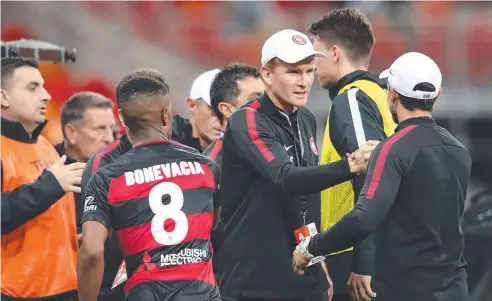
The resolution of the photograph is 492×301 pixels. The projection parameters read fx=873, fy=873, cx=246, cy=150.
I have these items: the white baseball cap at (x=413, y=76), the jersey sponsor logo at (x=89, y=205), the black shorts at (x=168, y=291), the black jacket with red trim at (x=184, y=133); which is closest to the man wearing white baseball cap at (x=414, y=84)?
the white baseball cap at (x=413, y=76)

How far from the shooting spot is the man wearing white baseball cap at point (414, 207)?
3.32 metres

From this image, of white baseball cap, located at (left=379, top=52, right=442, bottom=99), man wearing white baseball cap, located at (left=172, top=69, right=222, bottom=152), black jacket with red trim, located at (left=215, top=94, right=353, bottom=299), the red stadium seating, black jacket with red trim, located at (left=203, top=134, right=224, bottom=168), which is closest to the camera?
white baseball cap, located at (left=379, top=52, right=442, bottom=99)

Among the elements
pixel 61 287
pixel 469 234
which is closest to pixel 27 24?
pixel 469 234

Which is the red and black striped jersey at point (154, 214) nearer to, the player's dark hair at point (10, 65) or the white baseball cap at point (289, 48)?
the white baseball cap at point (289, 48)

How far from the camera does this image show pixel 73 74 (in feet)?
32.6

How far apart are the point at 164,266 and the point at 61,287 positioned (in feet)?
4.18

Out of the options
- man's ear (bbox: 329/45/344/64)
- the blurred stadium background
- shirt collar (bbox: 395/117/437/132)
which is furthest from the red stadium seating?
shirt collar (bbox: 395/117/437/132)

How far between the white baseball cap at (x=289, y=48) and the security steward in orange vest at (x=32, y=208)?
109cm

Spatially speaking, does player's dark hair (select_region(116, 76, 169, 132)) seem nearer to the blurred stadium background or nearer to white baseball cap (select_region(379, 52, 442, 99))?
white baseball cap (select_region(379, 52, 442, 99))

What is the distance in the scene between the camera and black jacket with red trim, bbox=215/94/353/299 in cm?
374

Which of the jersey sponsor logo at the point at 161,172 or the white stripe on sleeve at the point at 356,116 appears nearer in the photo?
the jersey sponsor logo at the point at 161,172

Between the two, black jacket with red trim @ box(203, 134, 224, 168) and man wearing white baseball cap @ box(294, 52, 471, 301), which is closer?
man wearing white baseball cap @ box(294, 52, 471, 301)

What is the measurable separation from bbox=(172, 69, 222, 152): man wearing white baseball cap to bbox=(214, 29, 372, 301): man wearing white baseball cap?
161cm

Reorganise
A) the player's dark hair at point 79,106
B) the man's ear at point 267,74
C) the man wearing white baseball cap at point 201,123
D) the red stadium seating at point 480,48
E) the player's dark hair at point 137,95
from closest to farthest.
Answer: the player's dark hair at point 137,95, the man's ear at point 267,74, the player's dark hair at point 79,106, the man wearing white baseball cap at point 201,123, the red stadium seating at point 480,48
